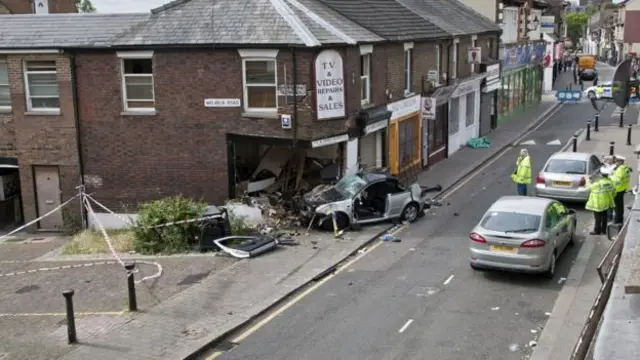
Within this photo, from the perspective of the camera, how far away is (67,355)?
420 inches

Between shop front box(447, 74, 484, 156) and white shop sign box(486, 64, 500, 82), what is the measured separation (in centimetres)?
133

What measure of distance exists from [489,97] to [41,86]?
2462 cm

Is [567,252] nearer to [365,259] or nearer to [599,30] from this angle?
[365,259]

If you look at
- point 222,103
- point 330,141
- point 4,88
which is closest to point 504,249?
point 330,141

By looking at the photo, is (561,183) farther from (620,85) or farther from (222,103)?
(620,85)

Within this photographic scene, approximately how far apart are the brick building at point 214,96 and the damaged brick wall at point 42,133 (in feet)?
0.21

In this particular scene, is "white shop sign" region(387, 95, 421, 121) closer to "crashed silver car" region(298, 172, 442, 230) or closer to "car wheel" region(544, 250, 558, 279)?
"crashed silver car" region(298, 172, 442, 230)

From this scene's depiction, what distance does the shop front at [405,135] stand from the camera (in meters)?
24.5

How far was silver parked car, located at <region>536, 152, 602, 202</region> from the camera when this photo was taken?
779 inches

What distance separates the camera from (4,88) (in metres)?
21.5

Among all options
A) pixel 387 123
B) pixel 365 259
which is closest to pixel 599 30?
pixel 387 123

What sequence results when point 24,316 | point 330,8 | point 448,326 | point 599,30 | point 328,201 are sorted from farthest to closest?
point 599,30 → point 330,8 → point 328,201 → point 24,316 → point 448,326

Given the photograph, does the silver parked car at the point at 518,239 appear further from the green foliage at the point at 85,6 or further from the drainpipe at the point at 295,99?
the green foliage at the point at 85,6

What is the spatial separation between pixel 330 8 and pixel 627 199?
428 inches
